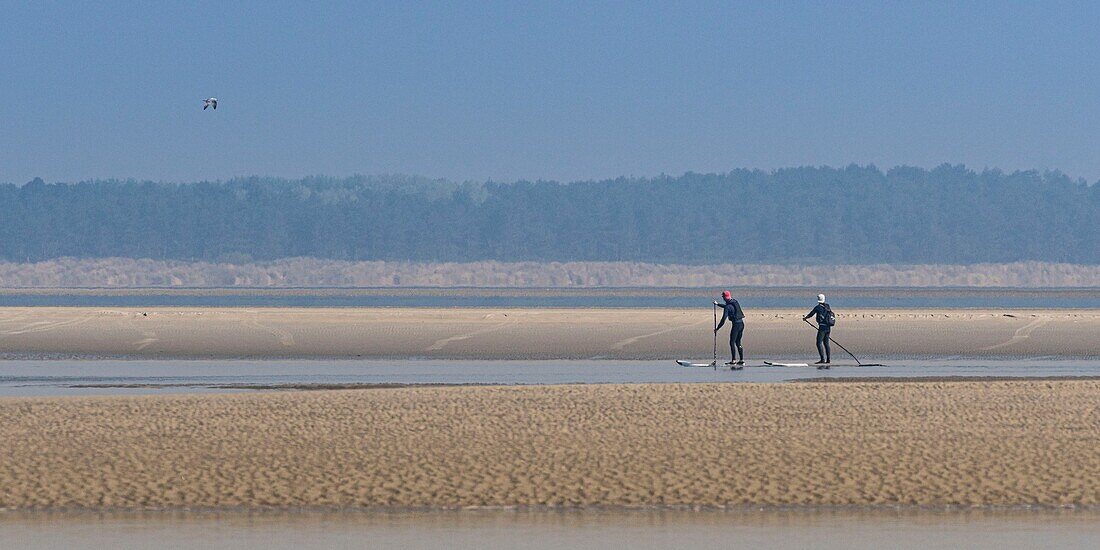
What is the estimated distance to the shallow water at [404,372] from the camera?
25.9m

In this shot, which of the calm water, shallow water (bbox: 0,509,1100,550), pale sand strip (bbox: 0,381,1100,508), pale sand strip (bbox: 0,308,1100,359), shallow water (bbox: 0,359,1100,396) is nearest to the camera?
shallow water (bbox: 0,509,1100,550)

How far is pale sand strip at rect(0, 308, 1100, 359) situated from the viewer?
37469mm

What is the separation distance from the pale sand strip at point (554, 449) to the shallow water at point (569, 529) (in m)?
0.45

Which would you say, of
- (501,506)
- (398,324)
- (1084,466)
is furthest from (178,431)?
(398,324)

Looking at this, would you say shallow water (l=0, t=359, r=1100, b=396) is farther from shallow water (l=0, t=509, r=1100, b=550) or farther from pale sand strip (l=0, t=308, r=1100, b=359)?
shallow water (l=0, t=509, r=1100, b=550)

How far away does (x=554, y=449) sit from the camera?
52.7 ft

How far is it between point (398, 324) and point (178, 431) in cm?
3188

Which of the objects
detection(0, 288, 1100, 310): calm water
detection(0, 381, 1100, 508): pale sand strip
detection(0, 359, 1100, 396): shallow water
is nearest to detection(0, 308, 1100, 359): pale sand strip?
detection(0, 359, 1100, 396): shallow water

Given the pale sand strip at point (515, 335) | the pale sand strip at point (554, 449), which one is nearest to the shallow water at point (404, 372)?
the pale sand strip at point (515, 335)

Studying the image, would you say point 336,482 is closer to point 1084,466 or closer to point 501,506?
point 501,506

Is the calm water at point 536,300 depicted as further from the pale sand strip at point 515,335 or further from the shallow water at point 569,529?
the shallow water at point 569,529

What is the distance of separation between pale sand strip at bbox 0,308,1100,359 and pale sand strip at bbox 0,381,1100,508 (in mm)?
15477

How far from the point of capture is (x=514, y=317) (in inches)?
2172

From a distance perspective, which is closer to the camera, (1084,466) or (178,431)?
(1084,466)
